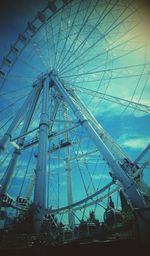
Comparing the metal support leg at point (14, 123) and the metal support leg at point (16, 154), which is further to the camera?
the metal support leg at point (14, 123)

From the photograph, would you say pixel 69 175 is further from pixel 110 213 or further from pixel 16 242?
pixel 16 242

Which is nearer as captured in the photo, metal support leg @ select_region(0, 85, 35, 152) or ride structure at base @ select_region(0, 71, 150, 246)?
ride structure at base @ select_region(0, 71, 150, 246)

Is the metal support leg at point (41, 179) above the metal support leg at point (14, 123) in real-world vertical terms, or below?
below

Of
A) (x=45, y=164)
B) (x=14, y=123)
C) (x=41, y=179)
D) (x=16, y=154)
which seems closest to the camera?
(x=41, y=179)

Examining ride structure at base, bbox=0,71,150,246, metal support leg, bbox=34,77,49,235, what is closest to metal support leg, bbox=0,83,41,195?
ride structure at base, bbox=0,71,150,246

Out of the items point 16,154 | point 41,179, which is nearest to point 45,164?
point 41,179

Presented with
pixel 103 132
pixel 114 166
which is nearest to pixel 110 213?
pixel 114 166

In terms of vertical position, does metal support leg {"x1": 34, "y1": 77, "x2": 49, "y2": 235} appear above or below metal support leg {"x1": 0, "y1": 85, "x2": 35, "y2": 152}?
below

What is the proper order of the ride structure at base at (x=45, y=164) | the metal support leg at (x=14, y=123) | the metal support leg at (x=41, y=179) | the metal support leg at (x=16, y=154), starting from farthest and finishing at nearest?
the metal support leg at (x=14, y=123)
the metal support leg at (x=16, y=154)
the metal support leg at (x=41, y=179)
the ride structure at base at (x=45, y=164)

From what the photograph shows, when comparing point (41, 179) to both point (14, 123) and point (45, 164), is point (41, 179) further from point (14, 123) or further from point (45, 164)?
point (14, 123)

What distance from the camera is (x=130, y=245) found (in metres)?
4.31

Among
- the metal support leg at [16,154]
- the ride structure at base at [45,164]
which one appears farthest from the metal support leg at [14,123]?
the metal support leg at [16,154]

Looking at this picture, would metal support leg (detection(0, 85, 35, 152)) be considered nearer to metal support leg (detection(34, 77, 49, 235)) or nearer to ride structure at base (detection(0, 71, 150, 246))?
ride structure at base (detection(0, 71, 150, 246))

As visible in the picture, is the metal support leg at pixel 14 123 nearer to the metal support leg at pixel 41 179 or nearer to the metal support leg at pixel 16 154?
the metal support leg at pixel 16 154
